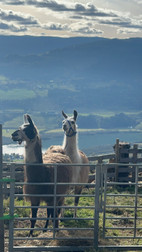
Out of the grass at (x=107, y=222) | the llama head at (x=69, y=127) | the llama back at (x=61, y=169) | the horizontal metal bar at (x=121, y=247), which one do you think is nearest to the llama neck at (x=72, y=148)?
the llama head at (x=69, y=127)

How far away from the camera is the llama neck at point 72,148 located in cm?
1166

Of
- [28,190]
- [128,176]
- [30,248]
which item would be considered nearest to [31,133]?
[28,190]

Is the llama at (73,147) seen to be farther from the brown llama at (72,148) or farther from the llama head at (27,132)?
the llama head at (27,132)

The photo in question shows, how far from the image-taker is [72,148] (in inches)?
463

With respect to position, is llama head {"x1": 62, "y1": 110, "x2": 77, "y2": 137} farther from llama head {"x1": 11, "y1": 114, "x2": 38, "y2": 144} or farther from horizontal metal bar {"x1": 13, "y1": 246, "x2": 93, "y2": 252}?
horizontal metal bar {"x1": 13, "y1": 246, "x2": 93, "y2": 252}

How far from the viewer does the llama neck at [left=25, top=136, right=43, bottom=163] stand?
30.2 feet

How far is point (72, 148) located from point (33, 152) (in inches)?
106

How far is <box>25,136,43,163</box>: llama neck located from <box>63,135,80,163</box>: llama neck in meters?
2.44

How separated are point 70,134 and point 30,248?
451 centimetres

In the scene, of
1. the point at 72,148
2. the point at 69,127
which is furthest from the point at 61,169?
the point at 69,127

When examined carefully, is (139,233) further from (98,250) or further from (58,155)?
(58,155)

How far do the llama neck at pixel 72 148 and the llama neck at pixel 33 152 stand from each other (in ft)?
8.00

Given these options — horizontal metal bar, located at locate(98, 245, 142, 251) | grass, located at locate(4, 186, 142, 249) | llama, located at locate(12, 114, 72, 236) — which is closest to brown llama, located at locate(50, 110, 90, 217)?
grass, located at locate(4, 186, 142, 249)

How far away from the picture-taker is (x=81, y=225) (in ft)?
33.2
